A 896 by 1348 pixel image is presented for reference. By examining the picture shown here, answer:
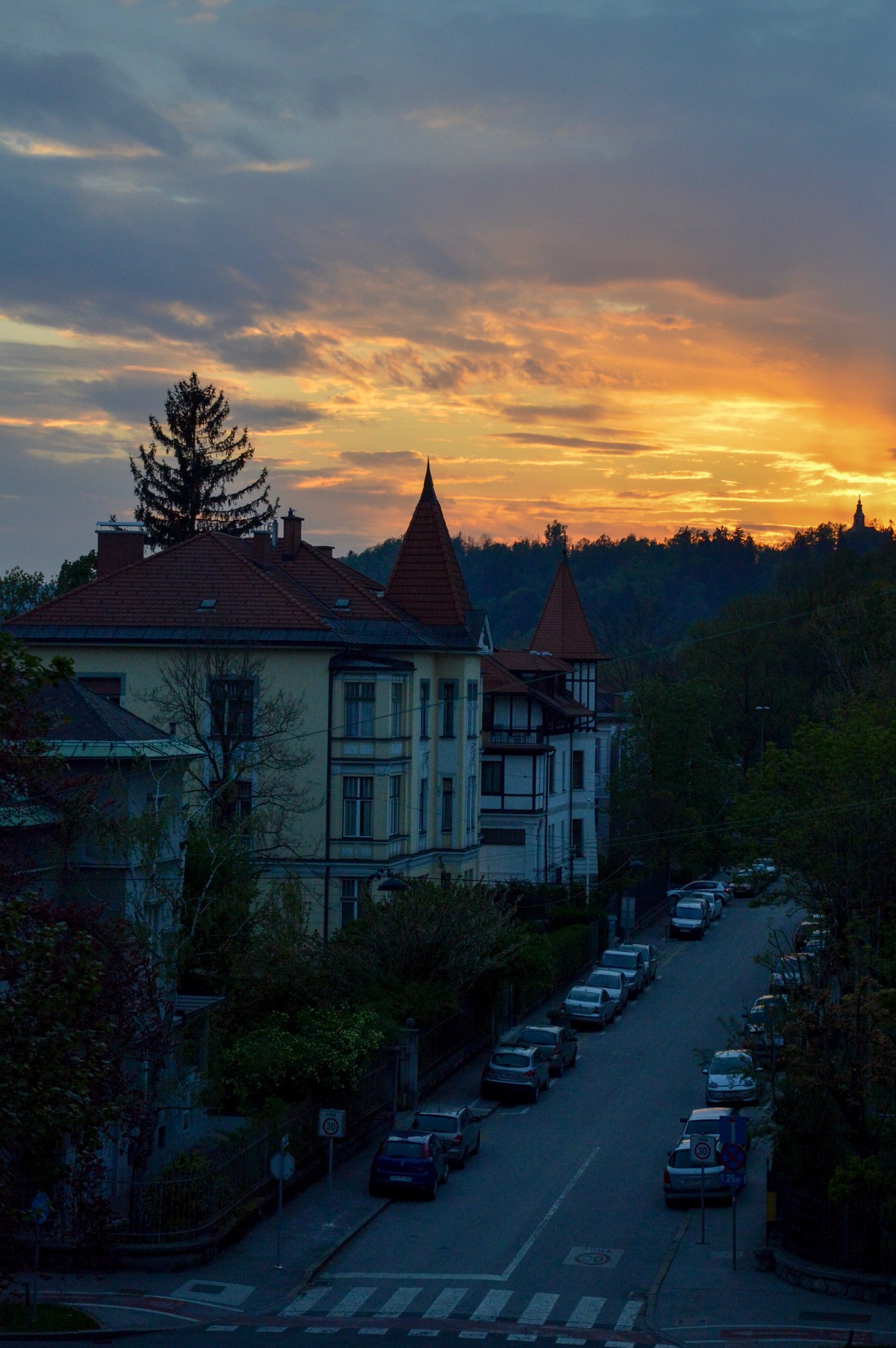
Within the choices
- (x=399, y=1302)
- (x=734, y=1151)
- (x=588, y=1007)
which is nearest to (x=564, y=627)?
(x=588, y=1007)

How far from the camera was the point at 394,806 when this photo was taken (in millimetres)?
48656

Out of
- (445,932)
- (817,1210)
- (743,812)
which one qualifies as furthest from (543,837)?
(817,1210)

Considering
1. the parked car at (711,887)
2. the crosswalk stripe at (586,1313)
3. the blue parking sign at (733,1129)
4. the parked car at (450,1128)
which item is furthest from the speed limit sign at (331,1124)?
the parked car at (711,887)

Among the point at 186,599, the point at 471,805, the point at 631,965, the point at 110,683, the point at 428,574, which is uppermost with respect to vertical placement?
the point at 428,574

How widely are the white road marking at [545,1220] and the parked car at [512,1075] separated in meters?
4.26

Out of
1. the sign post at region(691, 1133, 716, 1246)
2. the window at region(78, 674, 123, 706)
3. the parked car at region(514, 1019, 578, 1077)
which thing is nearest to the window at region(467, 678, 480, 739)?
the window at region(78, 674, 123, 706)

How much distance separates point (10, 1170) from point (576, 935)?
40647 millimetres

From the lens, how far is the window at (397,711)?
4816cm

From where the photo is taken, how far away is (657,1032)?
154 ft

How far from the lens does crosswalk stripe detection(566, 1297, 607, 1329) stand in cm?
2284

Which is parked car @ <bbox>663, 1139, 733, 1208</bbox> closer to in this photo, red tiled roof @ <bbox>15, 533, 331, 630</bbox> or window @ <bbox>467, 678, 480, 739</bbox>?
red tiled roof @ <bbox>15, 533, 331, 630</bbox>

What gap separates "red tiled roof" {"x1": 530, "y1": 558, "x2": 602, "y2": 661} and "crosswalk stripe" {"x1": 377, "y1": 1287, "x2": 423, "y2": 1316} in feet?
164

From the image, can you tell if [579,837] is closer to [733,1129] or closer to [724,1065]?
[724,1065]

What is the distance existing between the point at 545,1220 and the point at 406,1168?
2.96 metres
